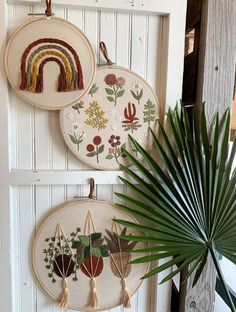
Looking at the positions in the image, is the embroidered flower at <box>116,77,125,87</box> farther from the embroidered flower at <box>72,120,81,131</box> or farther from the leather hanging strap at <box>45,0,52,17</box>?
the leather hanging strap at <box>45,0,52,17</box>

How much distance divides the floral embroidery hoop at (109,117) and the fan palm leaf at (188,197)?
0.04m

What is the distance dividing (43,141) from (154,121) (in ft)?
1.28

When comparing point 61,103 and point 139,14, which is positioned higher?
point 139,14

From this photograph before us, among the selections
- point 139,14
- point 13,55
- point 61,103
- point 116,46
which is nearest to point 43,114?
point 61,103

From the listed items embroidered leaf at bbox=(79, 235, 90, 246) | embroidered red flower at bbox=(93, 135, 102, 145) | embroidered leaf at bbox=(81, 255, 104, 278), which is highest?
embroidered red flower at bbox=(93, 135, 102, 145)

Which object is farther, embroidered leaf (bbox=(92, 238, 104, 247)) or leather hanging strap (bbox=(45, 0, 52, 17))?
embroidered leaf (bbox=(92, 238, 104, 247))

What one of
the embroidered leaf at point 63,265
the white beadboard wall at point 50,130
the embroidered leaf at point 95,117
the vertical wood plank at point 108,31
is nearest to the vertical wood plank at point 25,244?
the white beadboard wall at point 50,130

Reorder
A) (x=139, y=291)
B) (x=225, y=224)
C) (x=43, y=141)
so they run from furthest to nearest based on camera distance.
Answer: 1. (x=139, y=291)
2. (x=43, y=141)
3. (x=225, y=224)

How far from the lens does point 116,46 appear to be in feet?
3.05

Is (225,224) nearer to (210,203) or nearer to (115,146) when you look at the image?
(210,203)

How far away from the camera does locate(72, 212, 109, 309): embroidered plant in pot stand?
98 centimetres

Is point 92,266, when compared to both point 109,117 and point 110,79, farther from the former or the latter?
point 110,79

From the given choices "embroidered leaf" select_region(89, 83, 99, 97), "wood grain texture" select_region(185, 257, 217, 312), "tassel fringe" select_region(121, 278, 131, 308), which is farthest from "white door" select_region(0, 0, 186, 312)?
"wood grain texture" select_region(185, 257, 217, 312)

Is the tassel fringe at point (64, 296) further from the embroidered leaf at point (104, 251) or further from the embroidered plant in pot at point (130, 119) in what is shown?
the embroidered plant in pot at point (130, 119)
